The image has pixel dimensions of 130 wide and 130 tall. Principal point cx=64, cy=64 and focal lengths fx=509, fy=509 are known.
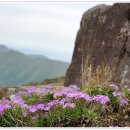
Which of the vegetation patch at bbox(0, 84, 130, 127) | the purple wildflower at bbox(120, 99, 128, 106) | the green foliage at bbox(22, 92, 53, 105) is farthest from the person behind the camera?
the green foliage at bbox(22, 92, 53, 105)

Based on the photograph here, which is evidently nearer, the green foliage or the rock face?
the green foliage

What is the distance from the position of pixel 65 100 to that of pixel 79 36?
924cm

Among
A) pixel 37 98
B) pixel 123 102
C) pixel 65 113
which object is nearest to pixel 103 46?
pixel 37 98

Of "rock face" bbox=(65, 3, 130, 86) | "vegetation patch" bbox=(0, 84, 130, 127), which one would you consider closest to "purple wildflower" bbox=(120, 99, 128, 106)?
"vegetation patch" bbox=(0, 84, 130, 127)

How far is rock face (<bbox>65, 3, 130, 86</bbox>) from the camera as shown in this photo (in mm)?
12445

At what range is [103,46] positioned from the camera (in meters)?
13.9

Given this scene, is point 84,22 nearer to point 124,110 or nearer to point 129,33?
Result: point 129,33

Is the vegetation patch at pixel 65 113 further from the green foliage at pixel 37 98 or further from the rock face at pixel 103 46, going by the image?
the rock face at pixel 103 46

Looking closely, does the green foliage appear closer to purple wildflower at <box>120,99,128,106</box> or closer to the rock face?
purple wildflower at <box>120,99,128,106</box>

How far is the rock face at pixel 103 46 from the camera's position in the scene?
12445 mm

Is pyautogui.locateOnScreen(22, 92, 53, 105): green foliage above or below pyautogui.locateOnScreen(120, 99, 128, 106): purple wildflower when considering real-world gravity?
below

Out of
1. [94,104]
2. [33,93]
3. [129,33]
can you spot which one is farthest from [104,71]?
[94,104]

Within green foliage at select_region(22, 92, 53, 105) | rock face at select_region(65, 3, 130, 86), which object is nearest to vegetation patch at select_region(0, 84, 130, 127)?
green foliage at select_region(22, 92, 53, 105)

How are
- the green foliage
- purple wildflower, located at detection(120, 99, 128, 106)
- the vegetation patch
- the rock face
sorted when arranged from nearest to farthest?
the vegetation patch → purple wildflower, located at detection(120, 99, 128, 106) → the green foliage → the rock face
